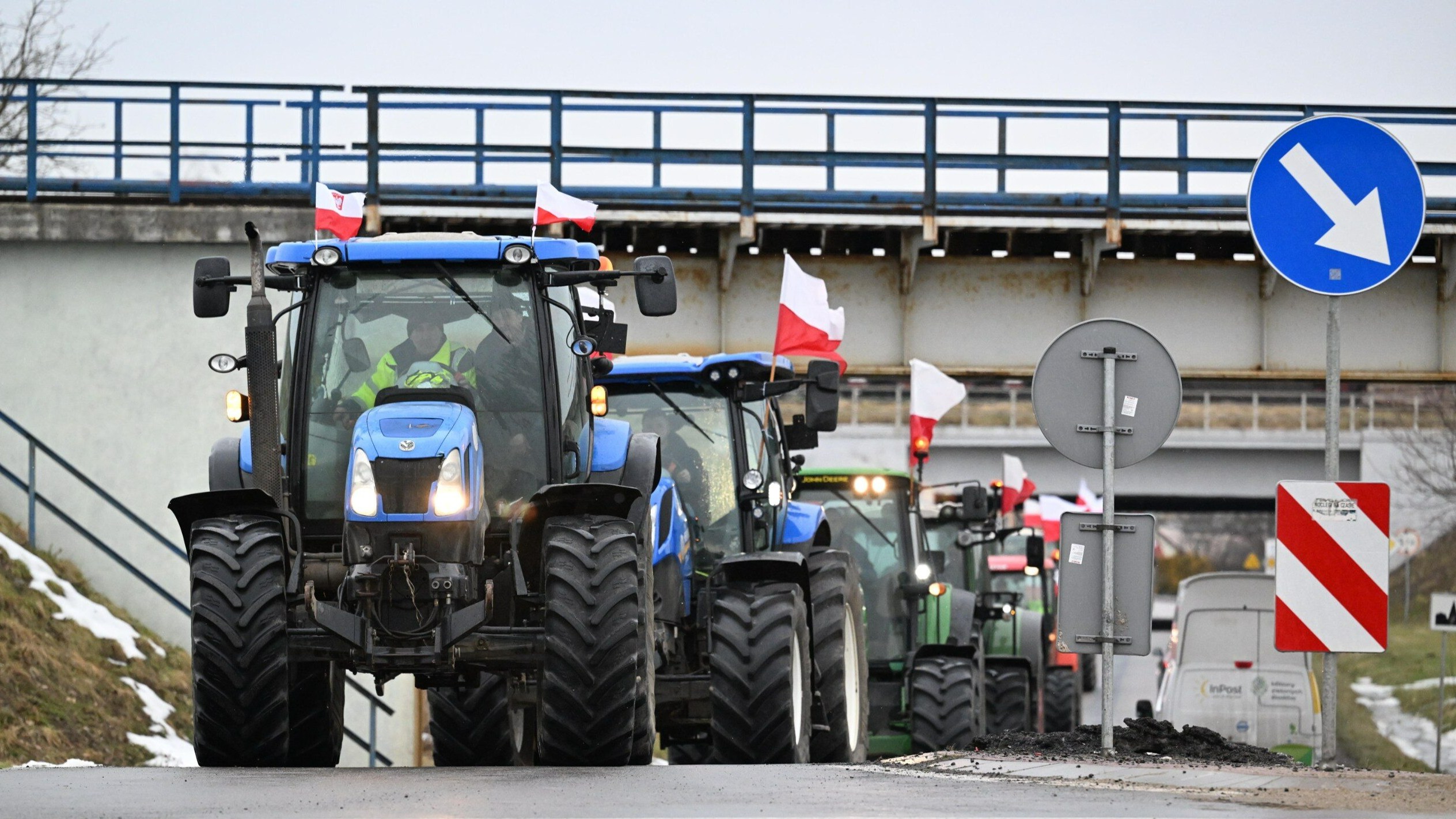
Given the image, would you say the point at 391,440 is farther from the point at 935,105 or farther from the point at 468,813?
the point at 935,105

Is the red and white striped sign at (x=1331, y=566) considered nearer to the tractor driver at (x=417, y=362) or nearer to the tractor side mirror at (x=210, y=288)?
the tractor driver at (x=417, y=362)

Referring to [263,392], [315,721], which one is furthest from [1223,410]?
[263,392]

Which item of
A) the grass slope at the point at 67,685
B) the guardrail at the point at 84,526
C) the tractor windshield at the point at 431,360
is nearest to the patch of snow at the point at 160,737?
the grass slope at the point at 67,685

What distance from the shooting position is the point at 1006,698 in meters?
19.0

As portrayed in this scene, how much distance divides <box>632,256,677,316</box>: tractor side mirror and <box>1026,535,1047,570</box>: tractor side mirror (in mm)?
10274

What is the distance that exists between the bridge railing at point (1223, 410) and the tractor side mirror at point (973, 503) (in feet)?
105

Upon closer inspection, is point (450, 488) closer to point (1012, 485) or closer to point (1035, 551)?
point (1035, 551)

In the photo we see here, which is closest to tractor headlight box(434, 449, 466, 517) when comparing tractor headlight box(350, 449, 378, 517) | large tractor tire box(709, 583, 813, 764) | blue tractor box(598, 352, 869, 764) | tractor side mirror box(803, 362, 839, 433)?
tractor headlight box(350, 449, 378, 517)

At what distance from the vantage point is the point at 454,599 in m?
8.63

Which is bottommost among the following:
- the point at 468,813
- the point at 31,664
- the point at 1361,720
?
the point at 1361,720

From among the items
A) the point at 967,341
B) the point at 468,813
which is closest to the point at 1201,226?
the point at 967,341

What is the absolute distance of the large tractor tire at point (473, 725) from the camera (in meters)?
12.1

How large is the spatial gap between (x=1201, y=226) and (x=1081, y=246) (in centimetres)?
145

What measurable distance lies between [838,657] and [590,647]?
145 inches
